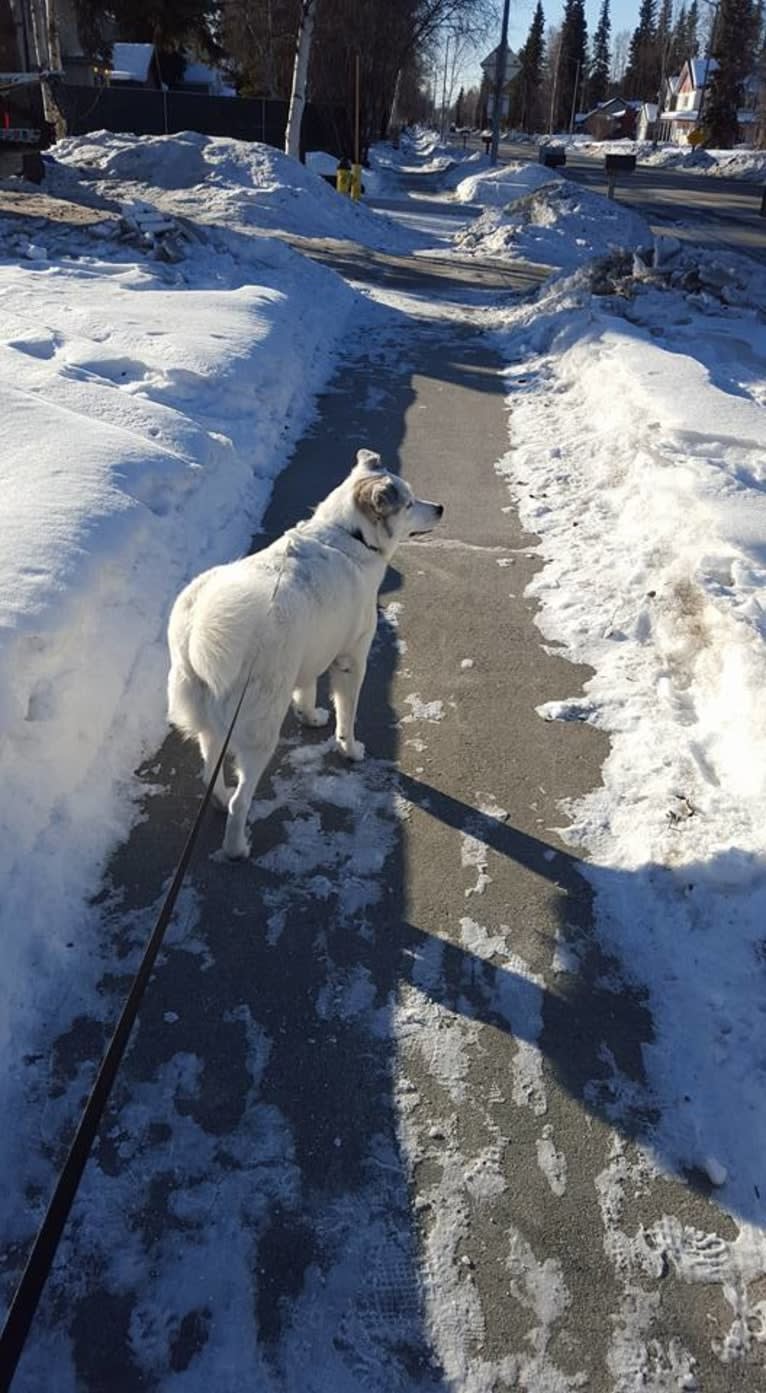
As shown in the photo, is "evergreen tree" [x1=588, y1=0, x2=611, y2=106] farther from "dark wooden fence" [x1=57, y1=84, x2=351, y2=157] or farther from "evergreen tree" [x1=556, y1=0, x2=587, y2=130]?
"dark wooden fence" [x1=57, y1=84, x2=351, y2=157]

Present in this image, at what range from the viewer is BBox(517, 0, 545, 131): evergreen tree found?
93.2 metres

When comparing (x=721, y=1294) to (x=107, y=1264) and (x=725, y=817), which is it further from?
(x=725, y=817)

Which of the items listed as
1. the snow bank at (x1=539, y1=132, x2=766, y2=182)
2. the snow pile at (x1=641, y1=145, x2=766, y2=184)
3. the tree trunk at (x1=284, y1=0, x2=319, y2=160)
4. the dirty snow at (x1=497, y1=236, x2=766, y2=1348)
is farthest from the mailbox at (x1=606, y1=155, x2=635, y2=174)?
the dirty snow at (x1=497, y1=236, x2=766, y2=1348)

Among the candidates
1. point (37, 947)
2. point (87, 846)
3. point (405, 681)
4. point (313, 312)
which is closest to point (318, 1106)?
point (37, 947)

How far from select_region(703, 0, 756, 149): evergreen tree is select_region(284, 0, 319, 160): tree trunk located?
50154 millimetres

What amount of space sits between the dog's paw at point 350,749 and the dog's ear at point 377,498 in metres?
1.19

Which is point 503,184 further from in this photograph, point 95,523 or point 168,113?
point 95,523

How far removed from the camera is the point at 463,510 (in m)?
7.83

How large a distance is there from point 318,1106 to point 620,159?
118 feet

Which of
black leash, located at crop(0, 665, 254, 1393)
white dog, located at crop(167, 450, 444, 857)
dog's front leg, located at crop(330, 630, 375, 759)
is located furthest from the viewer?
dog's front leg, located at crop(330, 630, 375, 759)

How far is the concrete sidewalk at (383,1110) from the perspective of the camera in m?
2.29

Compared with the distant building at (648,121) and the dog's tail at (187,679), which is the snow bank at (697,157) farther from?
the dog's tail at (187,679)

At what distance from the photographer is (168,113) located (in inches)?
1342

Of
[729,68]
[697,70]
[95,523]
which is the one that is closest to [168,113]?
[95,523]
